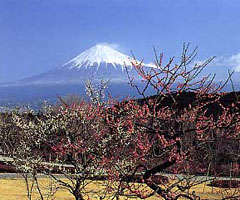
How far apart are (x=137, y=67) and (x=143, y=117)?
39.5 inches

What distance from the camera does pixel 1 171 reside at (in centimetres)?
2398

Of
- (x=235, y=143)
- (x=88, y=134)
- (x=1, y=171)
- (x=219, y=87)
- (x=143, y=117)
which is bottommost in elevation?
(x=1, y=171)

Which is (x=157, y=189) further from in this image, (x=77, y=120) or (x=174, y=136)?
(x=77, y=120)

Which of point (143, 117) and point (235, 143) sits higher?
point (143, 117)

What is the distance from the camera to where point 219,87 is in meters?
6.31

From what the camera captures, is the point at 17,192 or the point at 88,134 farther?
the point at 17,192

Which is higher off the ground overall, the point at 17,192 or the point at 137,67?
Answer: the point at 137,67

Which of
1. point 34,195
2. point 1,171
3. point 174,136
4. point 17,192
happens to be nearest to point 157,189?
point 174,136

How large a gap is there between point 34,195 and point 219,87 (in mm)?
12040

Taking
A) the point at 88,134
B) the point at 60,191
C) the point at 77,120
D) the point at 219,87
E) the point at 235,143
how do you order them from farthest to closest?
the point at 235,143 < the point at 60,191 < the point at 77,120 < the point at 88,134 < the point at 219,87

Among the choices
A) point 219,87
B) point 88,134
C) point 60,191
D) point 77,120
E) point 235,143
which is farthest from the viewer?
point 235,143

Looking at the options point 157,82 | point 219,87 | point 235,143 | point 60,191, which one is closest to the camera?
point 157,82

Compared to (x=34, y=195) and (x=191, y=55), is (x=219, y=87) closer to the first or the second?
(x=191, y=55)

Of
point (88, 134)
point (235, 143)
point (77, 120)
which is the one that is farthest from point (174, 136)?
point (235, 143)
